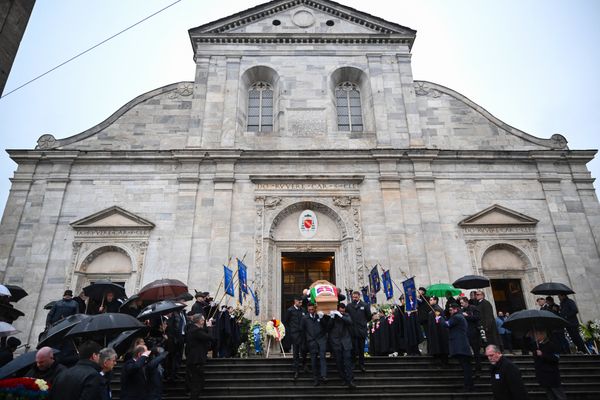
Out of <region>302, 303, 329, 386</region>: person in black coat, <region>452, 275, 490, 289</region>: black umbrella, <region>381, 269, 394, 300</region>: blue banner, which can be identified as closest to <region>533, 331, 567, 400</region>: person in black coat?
<region>302, 303, 329, 386</region>: person in black coat

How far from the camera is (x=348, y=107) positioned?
19.7 m

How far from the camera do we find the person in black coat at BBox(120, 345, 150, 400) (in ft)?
20.8

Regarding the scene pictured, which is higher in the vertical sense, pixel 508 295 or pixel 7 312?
pixel 508 295

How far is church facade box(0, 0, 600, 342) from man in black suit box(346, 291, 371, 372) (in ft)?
17.6

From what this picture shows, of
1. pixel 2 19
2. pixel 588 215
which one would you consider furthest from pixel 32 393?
pixel 588 215

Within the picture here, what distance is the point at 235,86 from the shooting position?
19.2 metres

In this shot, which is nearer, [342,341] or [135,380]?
[135,380]

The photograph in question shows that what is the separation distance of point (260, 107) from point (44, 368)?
618 inches

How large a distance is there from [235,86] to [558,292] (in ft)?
49.2

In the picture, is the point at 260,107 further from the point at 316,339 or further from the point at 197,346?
the point at 197,346

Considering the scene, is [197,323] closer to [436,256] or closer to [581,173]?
[436,256]

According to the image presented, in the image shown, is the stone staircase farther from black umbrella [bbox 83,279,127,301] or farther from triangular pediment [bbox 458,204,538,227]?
triangular pediment [bbox 458,204,538,227]

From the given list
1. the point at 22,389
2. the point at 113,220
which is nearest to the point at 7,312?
the point at 22,389

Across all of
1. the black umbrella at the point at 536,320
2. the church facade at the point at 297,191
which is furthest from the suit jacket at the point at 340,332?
the church facade at the point at 297,191
